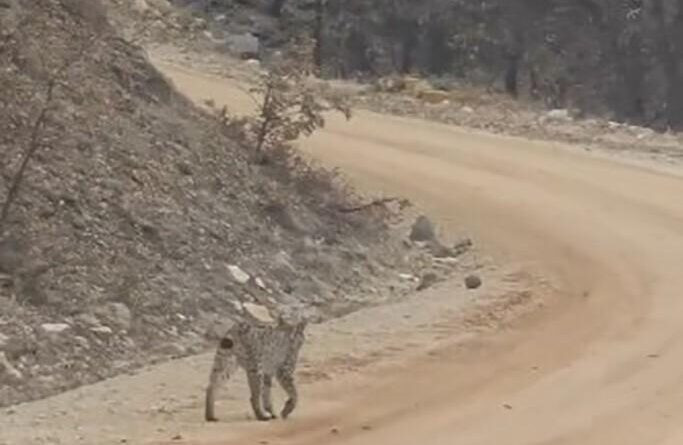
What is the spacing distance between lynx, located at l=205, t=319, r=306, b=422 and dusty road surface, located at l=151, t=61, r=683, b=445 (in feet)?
0.75

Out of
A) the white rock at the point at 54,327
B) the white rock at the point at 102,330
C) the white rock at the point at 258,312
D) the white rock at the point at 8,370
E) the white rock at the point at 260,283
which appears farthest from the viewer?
the white rock at the point at 260,283

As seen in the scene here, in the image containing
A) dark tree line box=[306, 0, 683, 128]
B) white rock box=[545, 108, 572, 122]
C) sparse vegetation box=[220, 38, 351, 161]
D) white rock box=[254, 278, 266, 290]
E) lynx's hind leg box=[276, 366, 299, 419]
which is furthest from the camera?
dark tree line box=[306, 0, 683, 128]

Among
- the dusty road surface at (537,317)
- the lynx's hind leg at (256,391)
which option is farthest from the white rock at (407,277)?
the lynx's hind leg at (256,391)

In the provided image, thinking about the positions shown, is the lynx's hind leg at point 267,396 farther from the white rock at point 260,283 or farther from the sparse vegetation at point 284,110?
the sparse vegetation at point 284,110

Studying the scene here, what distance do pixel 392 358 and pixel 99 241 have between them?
2.72 metres

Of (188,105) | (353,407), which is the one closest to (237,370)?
(353,407)

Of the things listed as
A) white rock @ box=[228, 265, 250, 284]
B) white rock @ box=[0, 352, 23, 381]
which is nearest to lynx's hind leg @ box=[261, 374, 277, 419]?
white rock @ box=[0, 352, 23, 381]

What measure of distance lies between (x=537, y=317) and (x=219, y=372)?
439cm

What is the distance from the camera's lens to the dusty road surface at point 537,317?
35.2 feet

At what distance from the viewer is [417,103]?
93.5 ft

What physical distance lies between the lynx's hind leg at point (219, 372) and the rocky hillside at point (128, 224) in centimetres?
138

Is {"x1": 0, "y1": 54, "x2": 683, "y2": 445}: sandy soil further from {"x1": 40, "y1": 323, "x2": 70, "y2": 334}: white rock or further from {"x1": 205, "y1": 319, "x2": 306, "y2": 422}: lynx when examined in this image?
{"x1": 40, "y1": 323, "x2": 70, "y2": 334}: white rock

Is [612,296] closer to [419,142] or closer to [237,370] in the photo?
[237,370]

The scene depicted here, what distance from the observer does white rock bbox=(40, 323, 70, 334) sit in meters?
12.2
